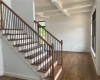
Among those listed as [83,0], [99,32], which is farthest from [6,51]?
[83,0]

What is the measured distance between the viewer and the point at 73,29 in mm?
8383

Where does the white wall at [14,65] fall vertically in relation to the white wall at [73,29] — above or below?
below

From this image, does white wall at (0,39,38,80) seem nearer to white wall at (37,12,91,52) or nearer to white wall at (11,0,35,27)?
white wall at (11,0,35,27)

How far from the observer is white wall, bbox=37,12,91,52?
316 inches

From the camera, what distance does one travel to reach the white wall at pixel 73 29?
26.3ft

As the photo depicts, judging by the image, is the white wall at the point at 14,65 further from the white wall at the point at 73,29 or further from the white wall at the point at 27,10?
the white wall at the point at 73,29

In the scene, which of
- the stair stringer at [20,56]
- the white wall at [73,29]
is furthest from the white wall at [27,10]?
the white wall at [73,29]

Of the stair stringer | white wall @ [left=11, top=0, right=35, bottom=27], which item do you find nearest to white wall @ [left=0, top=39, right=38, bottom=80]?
the stair stringer

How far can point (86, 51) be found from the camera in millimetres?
8156

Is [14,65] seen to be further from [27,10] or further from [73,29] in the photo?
[73,29]

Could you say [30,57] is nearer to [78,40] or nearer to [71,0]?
[71,0]

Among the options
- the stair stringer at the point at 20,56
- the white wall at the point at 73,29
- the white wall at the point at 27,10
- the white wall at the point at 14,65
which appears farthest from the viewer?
the white wall at the point at 73,29

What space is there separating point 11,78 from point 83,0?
4524 millimetres

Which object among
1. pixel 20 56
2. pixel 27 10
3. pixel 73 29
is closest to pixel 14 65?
pixel 20 56
